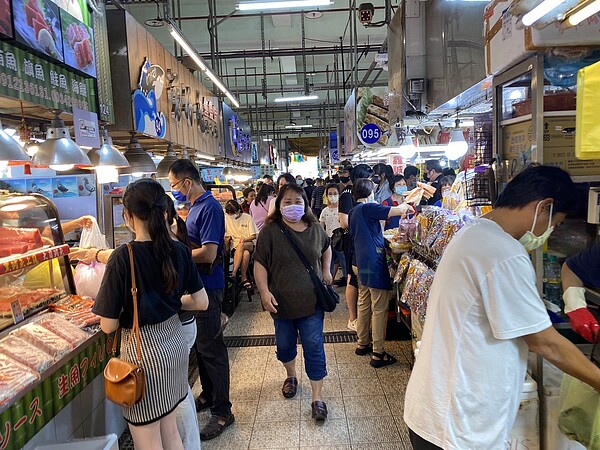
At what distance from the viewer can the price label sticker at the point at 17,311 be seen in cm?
274

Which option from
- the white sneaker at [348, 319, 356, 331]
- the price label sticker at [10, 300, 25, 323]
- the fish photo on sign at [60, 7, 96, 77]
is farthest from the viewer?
the white sneaker at [348, 319, 356, 331]

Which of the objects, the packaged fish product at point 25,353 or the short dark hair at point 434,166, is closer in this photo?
the packaged fish product at point 25,353

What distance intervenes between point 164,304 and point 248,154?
552 inches

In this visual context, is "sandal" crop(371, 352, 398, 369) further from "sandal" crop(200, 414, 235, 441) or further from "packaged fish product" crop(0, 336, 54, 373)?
"packaged fish product" crop(0, 336, 54, 373)

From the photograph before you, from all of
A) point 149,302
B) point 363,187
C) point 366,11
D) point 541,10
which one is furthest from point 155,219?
point 366,11

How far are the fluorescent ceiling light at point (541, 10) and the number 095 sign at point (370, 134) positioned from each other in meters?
6.34

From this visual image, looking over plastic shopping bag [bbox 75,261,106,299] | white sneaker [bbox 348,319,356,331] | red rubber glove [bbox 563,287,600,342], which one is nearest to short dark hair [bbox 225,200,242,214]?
white sneaker [bbox 348,319,356,331]

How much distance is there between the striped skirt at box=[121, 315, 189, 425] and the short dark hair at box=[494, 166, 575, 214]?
1.82 metres

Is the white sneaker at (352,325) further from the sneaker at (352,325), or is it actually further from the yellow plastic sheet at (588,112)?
the yellow plastic sheet at (588,112)

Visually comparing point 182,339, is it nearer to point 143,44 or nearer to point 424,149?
point 143,44

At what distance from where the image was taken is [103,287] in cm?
236

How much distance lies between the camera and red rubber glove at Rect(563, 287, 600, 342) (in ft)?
6.95

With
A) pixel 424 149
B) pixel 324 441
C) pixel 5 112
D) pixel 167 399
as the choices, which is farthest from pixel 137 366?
pixel 424 149

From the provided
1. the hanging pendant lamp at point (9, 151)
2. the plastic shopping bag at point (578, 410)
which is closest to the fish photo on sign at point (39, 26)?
the hanging pendant lamp at point (9, 151)
